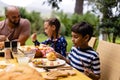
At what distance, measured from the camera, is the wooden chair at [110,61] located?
6.22ft

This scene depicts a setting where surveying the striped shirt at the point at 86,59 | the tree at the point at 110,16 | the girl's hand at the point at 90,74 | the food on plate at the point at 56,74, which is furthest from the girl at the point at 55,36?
the tree at the point at 110,16

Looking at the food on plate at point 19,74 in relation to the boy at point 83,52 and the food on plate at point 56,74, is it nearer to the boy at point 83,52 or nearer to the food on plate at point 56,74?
the food on plate at point 56,74

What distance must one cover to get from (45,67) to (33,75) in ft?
3.27

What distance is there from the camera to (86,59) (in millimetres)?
1984

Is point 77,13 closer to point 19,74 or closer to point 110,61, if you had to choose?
point 110,61

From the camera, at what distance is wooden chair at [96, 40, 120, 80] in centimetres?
190

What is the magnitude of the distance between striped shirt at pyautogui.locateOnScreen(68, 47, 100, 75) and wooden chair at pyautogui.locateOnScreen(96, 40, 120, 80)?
0.11m

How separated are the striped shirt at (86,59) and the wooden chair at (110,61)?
108 millimetres

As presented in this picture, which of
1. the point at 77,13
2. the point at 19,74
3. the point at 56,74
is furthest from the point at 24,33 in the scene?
the point at 77,13

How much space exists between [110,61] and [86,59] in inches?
6.8

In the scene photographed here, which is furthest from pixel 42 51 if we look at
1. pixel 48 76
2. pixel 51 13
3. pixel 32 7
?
pixel 32 7

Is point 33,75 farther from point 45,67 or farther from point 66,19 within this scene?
point 66,19

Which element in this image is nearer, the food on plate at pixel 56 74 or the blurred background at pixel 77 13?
the food on plate at pixel 56 74

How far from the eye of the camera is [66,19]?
6078 mm
